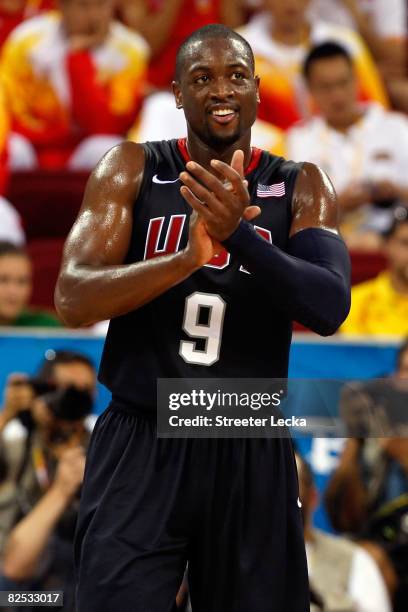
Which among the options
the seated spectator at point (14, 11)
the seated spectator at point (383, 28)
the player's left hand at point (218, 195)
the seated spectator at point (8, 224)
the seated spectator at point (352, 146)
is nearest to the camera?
the player's left hand at point (218, 195)

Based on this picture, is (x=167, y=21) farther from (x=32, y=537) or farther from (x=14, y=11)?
(x=32, y=537)

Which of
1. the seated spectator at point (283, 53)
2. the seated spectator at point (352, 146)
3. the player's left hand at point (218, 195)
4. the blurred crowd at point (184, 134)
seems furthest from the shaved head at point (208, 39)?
the seated spectator at point (283, 53)

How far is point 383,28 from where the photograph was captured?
319 inches

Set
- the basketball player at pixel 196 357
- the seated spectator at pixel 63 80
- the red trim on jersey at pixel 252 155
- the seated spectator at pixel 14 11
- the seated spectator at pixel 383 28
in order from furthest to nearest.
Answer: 1. the seated spectator at pixel 383 28
2. the seated spectator at pixel 14 11
3. the seated spectator at pixel 63 80
4. the red trim on jersey at pixel 252 155
5. the basketball player at pixel 196 357

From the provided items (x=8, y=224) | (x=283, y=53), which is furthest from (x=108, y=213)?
(x=283, y=53)

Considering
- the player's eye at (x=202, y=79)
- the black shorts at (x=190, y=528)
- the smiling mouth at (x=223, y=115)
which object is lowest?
the black shorts at (x=190, y=528)

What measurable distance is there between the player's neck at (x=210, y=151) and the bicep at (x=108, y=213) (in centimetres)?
14

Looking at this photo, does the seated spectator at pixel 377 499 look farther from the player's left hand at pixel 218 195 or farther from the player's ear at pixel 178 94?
the player's left hand at pixel 218 195

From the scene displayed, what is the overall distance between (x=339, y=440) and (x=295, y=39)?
350 cm

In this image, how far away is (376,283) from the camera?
612 cm

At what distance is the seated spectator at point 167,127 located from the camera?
672cm

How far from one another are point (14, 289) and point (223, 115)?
10.00 feet

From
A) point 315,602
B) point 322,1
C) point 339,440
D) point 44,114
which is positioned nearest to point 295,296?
point 315,602

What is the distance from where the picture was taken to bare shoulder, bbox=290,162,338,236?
287 centimetres
